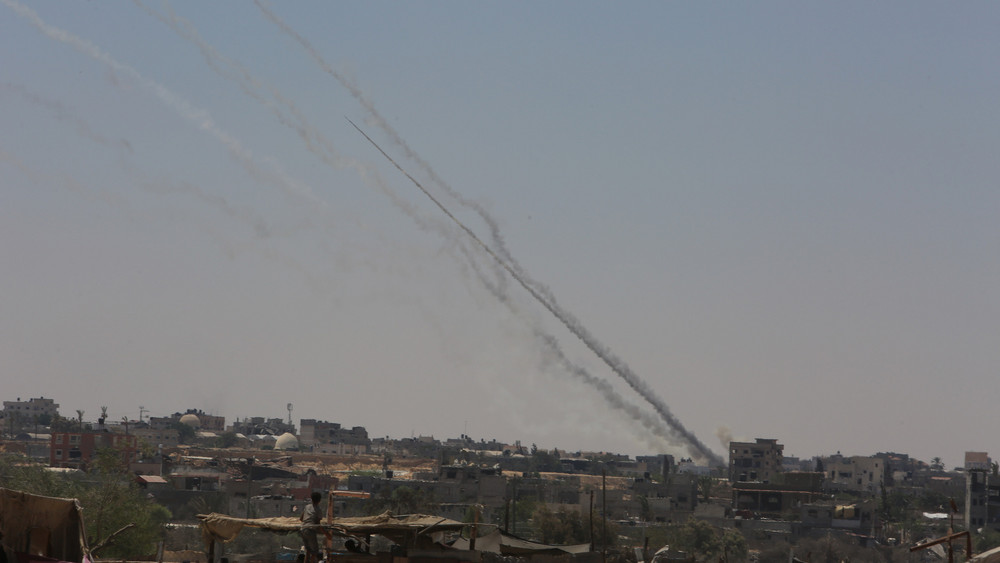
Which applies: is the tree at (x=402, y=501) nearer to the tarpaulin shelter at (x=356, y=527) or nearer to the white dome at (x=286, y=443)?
the tarpaulin shelter at (x=356, y=527)

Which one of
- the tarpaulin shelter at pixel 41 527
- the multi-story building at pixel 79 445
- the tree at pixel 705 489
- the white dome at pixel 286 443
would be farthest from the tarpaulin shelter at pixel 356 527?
the white dome at pixel 286 443

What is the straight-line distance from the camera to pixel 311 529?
16.9m

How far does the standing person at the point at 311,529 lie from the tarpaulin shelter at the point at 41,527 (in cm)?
288

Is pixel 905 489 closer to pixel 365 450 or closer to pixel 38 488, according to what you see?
pixel 365 450

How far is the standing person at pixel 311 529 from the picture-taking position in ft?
54.8

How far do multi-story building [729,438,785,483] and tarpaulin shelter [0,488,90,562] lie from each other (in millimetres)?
113804

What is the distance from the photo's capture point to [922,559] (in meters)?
62.2

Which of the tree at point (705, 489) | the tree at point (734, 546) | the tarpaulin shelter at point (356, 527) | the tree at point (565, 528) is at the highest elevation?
the tarpaulin shelter at point (356, 527)

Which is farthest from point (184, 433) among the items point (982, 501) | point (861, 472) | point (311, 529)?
point (311, 529)

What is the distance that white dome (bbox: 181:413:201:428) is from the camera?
18319 cm

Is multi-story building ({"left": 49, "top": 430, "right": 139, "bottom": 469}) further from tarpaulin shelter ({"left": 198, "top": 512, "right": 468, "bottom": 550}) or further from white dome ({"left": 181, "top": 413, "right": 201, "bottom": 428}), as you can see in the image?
tarpaulin shelter ({"left": 198, "top": 512, "right": 468, "bottom": 550})

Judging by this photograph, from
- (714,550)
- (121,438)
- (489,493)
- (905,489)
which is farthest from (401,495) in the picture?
(905,489)

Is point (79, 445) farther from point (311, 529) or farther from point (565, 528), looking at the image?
point (311, 529)

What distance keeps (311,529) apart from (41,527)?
3516 millimetres
